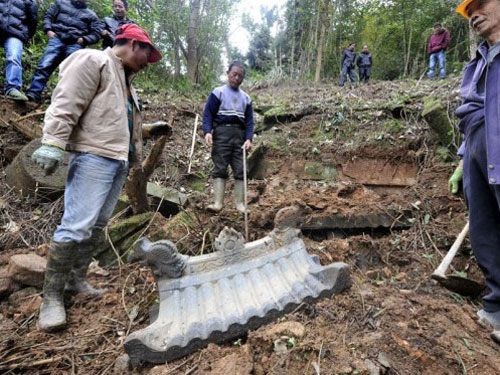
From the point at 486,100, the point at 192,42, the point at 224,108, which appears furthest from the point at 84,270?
the point at 192,42

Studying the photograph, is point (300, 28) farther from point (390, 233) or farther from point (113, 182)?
point (113, 182)

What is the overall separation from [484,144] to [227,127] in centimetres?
272

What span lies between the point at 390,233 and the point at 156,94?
21.5 feet

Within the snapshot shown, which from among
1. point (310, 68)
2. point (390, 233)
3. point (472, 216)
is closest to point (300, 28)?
point (310, 68)

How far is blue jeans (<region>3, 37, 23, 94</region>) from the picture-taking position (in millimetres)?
4692

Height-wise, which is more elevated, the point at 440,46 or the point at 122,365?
the point at 440,46

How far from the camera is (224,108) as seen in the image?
4133 millimetres

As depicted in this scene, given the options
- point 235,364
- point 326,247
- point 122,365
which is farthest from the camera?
point 326,247

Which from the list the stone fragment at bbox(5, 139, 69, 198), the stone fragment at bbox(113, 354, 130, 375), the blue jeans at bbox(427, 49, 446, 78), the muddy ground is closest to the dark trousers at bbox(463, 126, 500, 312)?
the muddy ground

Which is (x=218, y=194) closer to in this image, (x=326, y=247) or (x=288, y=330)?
(x=326, y=247)

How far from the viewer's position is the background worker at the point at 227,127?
4141 millimetres

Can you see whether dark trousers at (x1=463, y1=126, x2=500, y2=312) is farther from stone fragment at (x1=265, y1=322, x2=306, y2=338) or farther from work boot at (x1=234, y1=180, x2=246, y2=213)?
work boot at (x1=234, y1=180, x2=246, y2=213)

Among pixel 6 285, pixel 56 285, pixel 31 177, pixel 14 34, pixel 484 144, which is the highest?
pixel 14 34

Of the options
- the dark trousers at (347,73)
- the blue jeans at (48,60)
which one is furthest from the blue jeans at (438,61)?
the blue jeans at (48,60)
